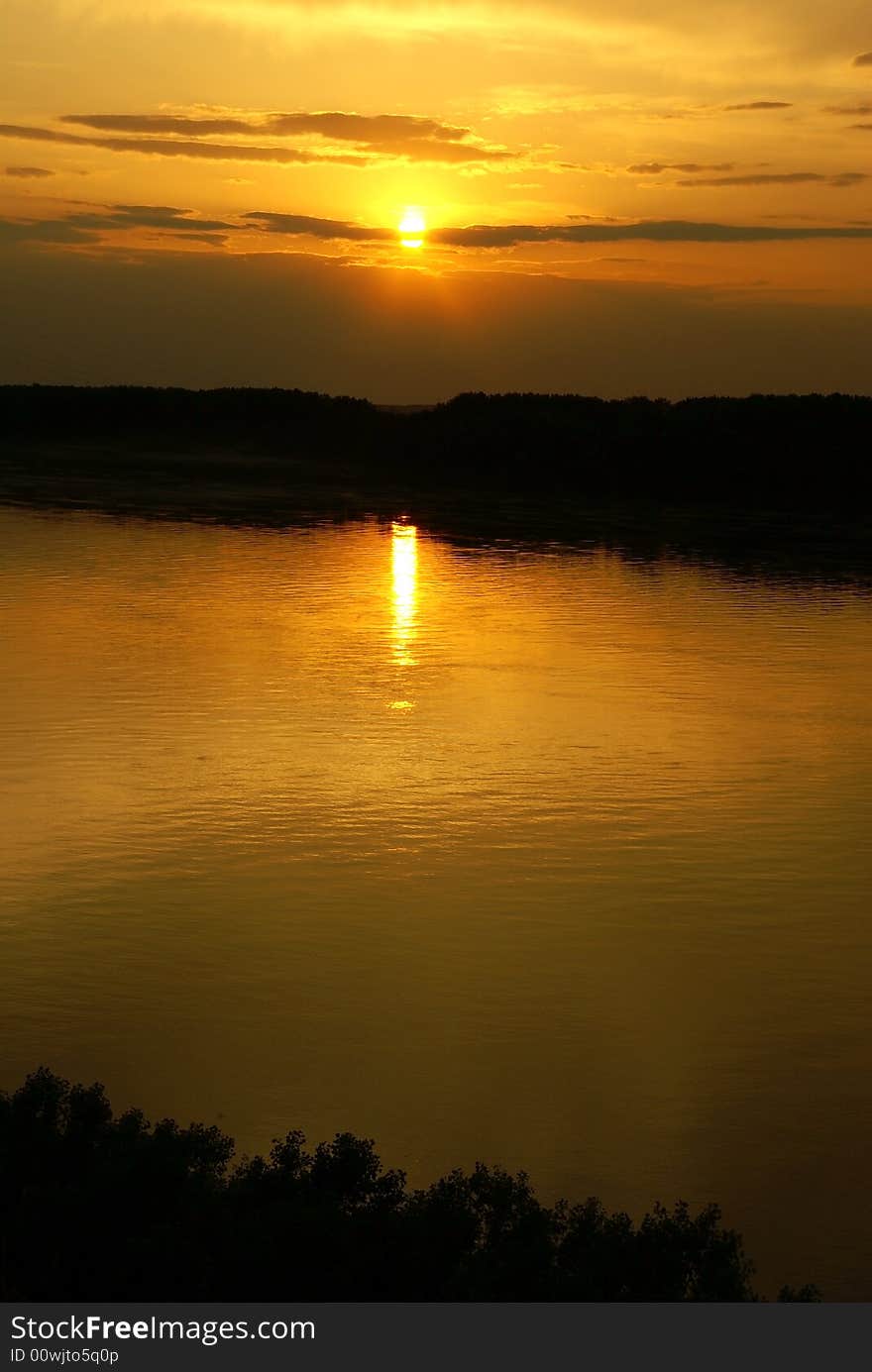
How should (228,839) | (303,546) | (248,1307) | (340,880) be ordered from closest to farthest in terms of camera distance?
(248,1307), (340,880), (228,839), (303,546)

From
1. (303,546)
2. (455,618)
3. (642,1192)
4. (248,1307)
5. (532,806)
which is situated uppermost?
(303,546)

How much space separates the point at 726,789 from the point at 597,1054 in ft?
9.86

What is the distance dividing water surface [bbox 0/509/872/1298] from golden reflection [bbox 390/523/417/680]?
193 millimetres

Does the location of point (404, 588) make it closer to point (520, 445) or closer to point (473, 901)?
point (473, 901)

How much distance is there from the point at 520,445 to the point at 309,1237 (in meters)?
25.5

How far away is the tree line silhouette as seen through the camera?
3.74 meters

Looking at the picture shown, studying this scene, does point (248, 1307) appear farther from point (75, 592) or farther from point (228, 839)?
point (75, 592)

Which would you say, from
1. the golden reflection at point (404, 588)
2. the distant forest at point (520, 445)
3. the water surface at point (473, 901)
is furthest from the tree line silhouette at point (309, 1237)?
the distant forest at point (520, 445)

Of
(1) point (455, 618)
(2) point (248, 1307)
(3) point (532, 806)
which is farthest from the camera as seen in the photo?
(1) point (455, 618)

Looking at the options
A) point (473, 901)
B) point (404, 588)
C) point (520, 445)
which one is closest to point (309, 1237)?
point (473, 901)

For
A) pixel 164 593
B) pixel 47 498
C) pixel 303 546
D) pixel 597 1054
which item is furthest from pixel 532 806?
pixel 47 498

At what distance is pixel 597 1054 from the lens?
524 centimetres

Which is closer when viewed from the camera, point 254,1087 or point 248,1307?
point 248,1307

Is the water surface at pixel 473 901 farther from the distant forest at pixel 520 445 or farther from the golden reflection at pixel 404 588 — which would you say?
the distant forest at pixel 520 445
